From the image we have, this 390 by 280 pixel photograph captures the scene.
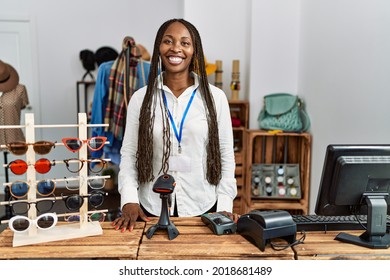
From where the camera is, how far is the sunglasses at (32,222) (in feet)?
3.95

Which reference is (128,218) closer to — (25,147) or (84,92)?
(25,147)

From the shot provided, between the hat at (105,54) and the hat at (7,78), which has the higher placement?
the hat at (105,54)

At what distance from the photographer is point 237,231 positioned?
1312mm

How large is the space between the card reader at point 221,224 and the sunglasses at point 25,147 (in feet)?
2.02

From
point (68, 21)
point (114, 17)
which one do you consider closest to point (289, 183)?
point (114, 17)

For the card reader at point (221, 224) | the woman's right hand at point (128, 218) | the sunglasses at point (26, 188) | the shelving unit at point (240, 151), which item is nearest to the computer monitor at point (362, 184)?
the card reader at point (221, 224)

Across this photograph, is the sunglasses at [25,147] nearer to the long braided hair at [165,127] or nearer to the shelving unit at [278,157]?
the long braided hair at [165,127]

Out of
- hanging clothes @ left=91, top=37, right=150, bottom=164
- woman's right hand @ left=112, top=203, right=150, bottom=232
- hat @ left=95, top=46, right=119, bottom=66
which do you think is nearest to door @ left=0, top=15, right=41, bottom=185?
hat @ left=95, top=46, right=119, bottom=66

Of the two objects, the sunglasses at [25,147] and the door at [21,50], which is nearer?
the sunglasses at [25,147]

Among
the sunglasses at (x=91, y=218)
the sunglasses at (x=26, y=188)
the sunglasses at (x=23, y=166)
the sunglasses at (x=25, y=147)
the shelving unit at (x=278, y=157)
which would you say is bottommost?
the shelving unit at (x=278, y=157)

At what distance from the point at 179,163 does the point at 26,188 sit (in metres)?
0.66

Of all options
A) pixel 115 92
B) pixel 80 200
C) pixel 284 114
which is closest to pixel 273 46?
pixel 284 114

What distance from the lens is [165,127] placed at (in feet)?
5.39

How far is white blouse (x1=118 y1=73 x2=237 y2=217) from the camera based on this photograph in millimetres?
1655
